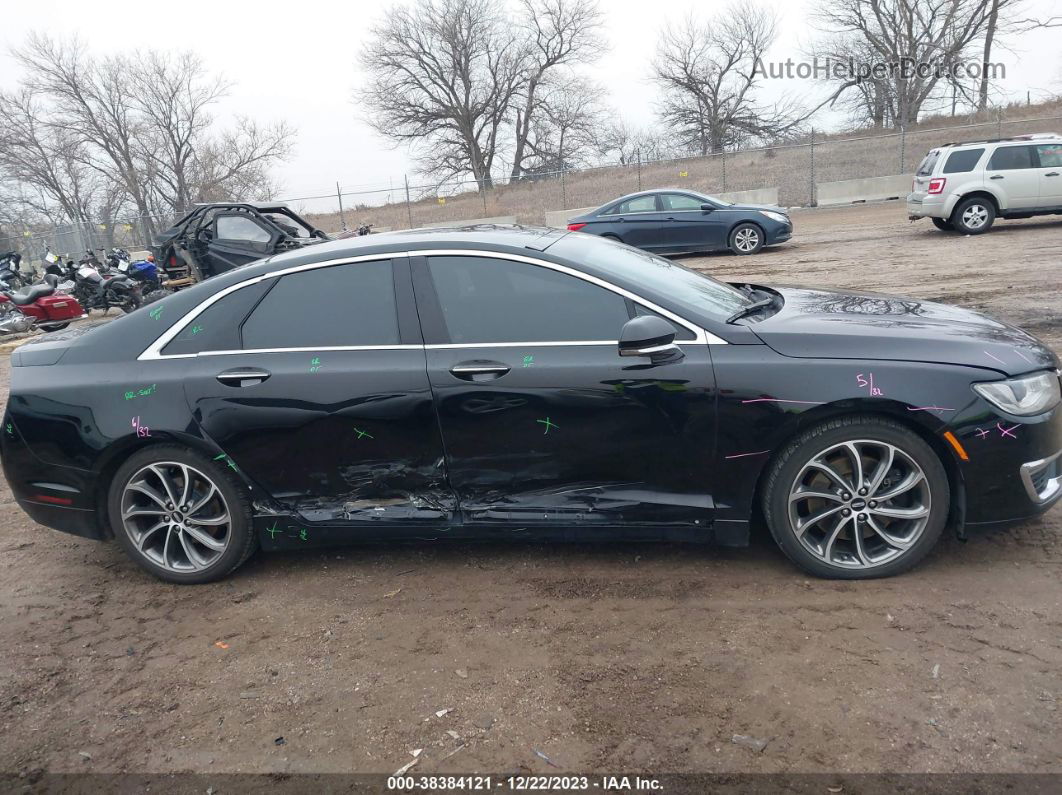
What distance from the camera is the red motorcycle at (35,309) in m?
14.3

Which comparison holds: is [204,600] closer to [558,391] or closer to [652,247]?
[558,391]

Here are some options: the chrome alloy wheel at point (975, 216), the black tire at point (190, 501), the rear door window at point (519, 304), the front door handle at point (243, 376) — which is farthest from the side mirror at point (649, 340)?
the chrome alloy wheel at point (975, 216)

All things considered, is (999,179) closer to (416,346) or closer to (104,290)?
(416,346)

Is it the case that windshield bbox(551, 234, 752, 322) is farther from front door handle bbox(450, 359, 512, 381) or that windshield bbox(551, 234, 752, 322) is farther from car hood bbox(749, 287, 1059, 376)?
front door handle bbox(450, 359, 512, 381)

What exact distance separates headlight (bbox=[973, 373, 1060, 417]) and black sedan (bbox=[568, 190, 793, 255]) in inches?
490

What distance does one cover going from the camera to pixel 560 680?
2.91m

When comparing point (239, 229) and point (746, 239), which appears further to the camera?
point (746, 239)

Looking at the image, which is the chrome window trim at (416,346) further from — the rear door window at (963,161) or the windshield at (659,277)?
the rear door window at (963,161)

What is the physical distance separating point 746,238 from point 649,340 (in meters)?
13.2

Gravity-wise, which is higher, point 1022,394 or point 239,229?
point 239,229

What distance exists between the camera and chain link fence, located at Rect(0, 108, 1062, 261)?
100ft

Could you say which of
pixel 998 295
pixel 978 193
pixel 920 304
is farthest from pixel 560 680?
pixel 978 193

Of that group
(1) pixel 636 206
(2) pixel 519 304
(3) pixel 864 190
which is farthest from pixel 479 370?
(3) pixel 864 190

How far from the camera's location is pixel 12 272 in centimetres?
1931
